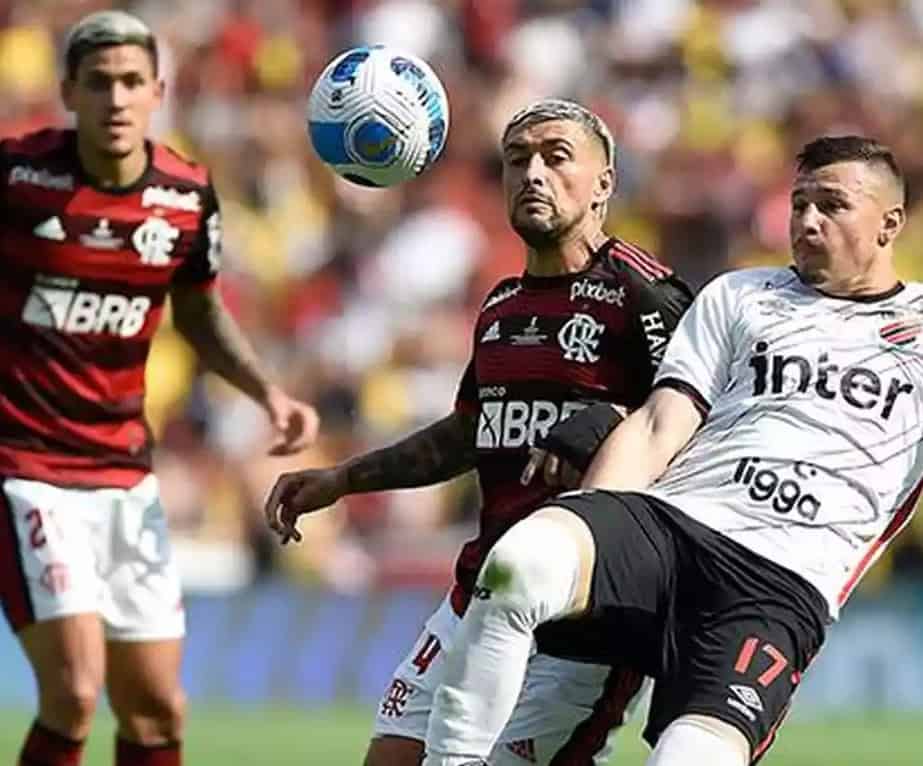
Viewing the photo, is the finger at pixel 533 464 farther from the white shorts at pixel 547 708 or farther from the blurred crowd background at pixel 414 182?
the blurred crowd background at pixel 414 182

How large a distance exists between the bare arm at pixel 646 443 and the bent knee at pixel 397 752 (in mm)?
1051

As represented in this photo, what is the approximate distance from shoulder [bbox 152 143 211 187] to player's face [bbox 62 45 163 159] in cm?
21

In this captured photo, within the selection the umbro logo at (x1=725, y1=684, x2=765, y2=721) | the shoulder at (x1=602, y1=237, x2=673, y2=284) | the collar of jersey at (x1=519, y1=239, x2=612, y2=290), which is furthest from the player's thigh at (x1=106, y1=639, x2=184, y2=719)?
the umbro logo at (x1=725, y1=684, x2=765, y2=721)

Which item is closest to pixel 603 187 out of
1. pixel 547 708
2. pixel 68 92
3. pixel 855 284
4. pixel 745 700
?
pixel 855 284

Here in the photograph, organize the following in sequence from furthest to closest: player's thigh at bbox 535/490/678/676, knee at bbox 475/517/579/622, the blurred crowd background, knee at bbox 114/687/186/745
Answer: the blurred crowd background → knee at bbox 114/687/186/745 → player's thigh at bbox 535/490/678/676 → knee at bbox 475/517/579/622

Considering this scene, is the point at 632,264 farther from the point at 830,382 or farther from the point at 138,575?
the point at 138,575

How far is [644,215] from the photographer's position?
17188mm

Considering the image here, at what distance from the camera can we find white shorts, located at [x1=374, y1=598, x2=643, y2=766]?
7270 millimetres

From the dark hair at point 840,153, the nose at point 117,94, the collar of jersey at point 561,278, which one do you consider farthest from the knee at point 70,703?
the dark hair at point 840,153

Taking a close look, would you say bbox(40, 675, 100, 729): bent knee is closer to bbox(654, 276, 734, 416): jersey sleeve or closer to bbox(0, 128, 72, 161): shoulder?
bbox(0, 128, 72, 161): shoulder

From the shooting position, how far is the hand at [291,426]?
9086mm

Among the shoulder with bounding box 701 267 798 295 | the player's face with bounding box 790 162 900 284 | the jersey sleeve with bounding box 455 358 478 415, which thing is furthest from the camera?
the jersey sleeve with bounding box 455 358 478 415

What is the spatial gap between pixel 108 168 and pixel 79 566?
4.42 feet

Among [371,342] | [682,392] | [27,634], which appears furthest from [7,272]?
[371,342]
